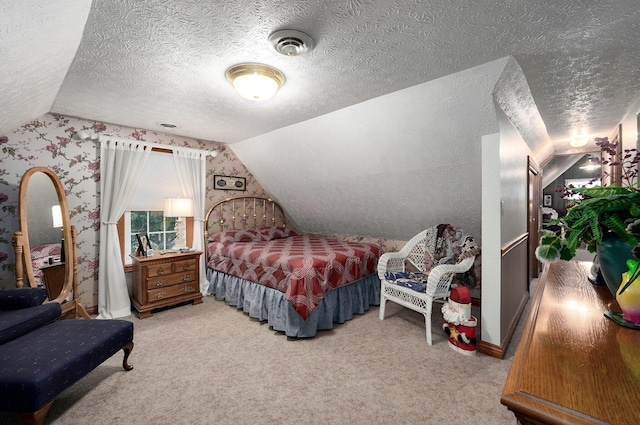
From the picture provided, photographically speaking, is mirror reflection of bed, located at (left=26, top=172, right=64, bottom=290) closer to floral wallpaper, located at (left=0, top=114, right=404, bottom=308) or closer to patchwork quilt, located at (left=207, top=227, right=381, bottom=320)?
floral wallpaper, located at (left=0, top=114, right=404, bottom=308)

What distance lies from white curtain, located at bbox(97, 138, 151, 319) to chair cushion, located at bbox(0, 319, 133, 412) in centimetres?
138

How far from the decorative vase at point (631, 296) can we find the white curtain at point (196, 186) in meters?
4.23

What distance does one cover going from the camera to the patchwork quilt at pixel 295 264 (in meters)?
2.88

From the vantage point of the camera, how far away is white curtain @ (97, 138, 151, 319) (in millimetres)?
3436

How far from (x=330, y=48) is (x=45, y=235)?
321 cm

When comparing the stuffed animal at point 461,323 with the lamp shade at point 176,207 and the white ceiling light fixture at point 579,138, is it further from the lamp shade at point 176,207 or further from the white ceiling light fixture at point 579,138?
the lamp shade at point 176,207

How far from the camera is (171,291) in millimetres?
3574

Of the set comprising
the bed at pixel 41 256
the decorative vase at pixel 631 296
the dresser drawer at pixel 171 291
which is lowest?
the dresser drawer at pixel 171 291

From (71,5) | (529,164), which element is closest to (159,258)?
(71,5)

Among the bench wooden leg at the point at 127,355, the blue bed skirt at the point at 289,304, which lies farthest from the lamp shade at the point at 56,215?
the blue bed skirt at the point at 289,304

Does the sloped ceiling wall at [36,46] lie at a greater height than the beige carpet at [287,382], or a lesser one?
greater

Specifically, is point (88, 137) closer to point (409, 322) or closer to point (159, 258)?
point (159, 258)

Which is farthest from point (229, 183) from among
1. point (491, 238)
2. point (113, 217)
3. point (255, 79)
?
point (491, 238)

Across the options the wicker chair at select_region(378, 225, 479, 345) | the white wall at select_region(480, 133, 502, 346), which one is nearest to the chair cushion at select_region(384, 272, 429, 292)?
the wicker chair at select_region(378, 225, 479, 345)
